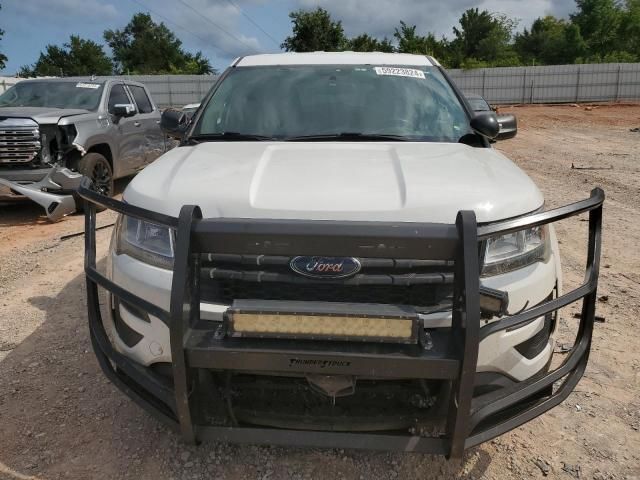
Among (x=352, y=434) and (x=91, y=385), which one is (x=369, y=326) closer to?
(x=352, y=434)

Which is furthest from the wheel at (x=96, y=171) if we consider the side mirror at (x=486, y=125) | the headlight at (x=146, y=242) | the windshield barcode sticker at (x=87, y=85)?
the side mirror at (x=486, y=125)

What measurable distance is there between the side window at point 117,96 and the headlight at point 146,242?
257 inches

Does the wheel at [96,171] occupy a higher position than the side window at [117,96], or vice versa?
the side window at [117,96]

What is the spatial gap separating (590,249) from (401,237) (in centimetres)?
93

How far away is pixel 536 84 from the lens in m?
28.8

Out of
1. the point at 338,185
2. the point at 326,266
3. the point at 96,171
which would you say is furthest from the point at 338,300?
the point at 96,171

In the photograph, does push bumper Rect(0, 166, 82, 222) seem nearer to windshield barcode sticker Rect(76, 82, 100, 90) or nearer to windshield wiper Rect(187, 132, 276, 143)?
windshield barcode sticker Rect(76, 82, 100, 90)

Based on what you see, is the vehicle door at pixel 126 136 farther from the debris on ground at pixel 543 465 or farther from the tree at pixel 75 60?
the tree at pixel 75 60

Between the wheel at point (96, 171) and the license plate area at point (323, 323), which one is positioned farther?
the wheel at point (96, 171)

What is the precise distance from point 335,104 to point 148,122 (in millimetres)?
6665

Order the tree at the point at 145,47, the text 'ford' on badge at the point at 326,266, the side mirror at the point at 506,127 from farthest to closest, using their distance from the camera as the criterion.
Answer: the tree at the point at 145,47 → the side mirror at the point at 506,127 → the text 'ford' on badge at the point at 326,266

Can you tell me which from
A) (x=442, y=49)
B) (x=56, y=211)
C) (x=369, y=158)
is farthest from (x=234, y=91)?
(x=442, y=49)

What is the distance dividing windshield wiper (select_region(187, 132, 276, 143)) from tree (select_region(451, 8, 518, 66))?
51.4 metres

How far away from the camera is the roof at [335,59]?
12.4 ft
